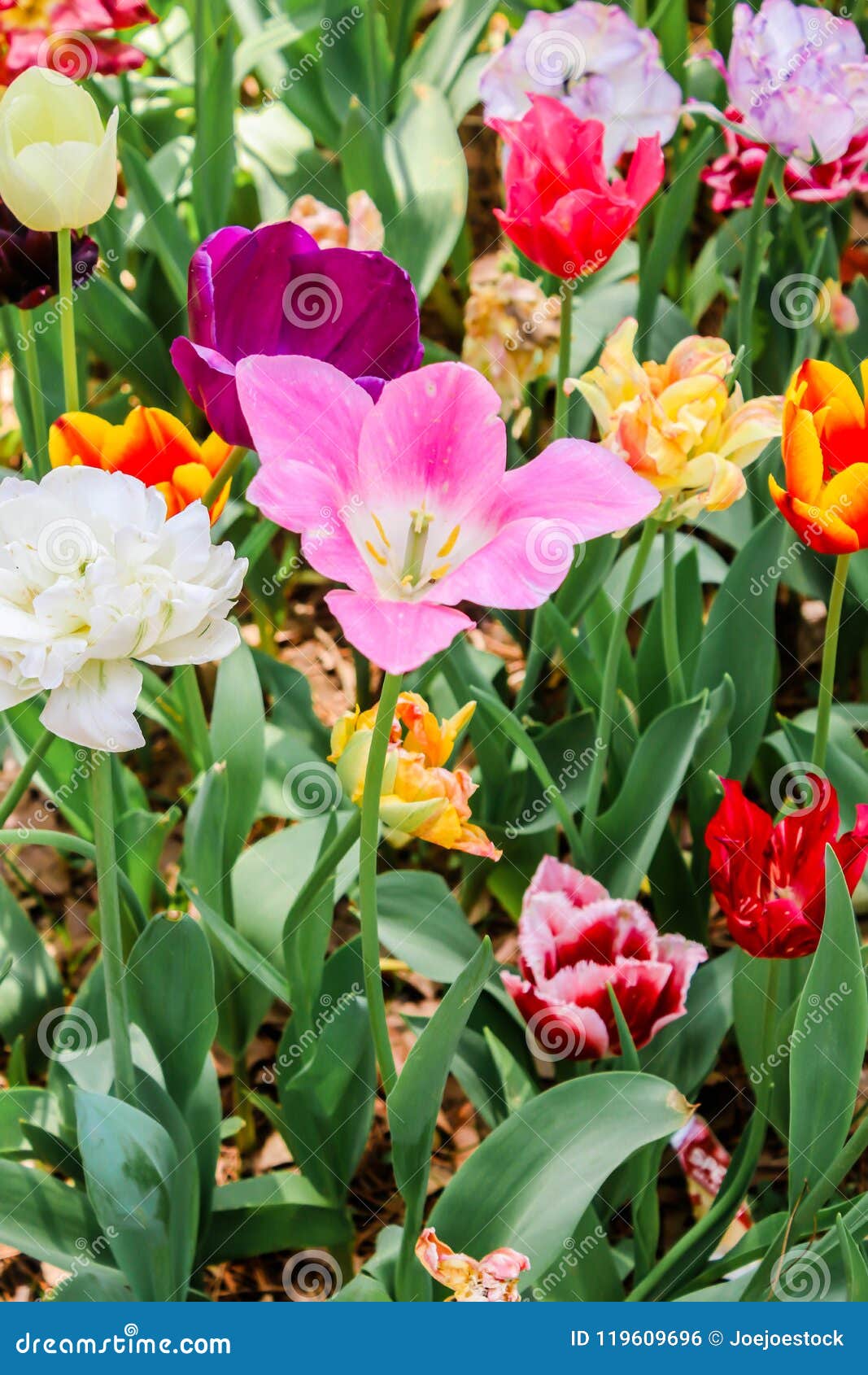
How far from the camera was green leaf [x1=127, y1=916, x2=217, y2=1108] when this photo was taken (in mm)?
968

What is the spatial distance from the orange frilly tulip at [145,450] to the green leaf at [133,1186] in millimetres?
409

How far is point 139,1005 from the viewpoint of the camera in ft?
3.29

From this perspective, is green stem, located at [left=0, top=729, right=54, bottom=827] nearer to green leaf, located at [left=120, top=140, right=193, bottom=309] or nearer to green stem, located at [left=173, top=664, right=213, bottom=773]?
green stem, located at [left=173, top=664, right=213, bottom=773]

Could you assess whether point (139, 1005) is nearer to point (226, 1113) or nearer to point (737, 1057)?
point (226, 1113)

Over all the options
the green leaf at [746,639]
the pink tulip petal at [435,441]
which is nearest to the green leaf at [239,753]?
the green leaf at [746,639]

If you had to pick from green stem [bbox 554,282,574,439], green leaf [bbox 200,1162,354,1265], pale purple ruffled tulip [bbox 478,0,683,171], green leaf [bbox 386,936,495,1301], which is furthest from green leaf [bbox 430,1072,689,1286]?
pale purple ruffled tulip [bbox 478,0,683,171]

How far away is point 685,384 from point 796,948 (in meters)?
0.41

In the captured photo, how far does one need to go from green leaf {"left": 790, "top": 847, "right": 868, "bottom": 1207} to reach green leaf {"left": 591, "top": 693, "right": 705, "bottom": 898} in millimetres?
256

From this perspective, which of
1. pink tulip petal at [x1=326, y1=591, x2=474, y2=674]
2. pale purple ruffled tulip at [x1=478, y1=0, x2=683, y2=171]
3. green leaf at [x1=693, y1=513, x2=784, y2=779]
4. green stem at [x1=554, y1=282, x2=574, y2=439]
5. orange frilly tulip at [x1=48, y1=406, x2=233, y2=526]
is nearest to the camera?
pink tulip petal at [x1=326, y1=591, x2=474, y2=674]

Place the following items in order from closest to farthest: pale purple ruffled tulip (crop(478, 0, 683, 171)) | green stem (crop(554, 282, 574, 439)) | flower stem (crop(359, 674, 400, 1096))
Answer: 1. flower stem (crop(359, 674, 400, 1096))
2. green stem (crop(554, 282, 574, 439))
3. pale purple ruffled tulip (crop(478, 0, 683, 171))

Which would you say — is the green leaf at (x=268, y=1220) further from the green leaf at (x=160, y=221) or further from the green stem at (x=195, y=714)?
the green leaf at (x=160, y=221)

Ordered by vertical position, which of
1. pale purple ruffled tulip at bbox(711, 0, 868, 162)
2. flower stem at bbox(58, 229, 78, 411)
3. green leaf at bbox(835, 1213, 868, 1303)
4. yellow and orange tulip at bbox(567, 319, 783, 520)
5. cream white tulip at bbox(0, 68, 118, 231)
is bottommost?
green leaf at bbox(835, 1213, 868, 1303)

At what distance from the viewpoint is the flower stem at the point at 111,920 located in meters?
0.79

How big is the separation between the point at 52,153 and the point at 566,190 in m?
0.43
